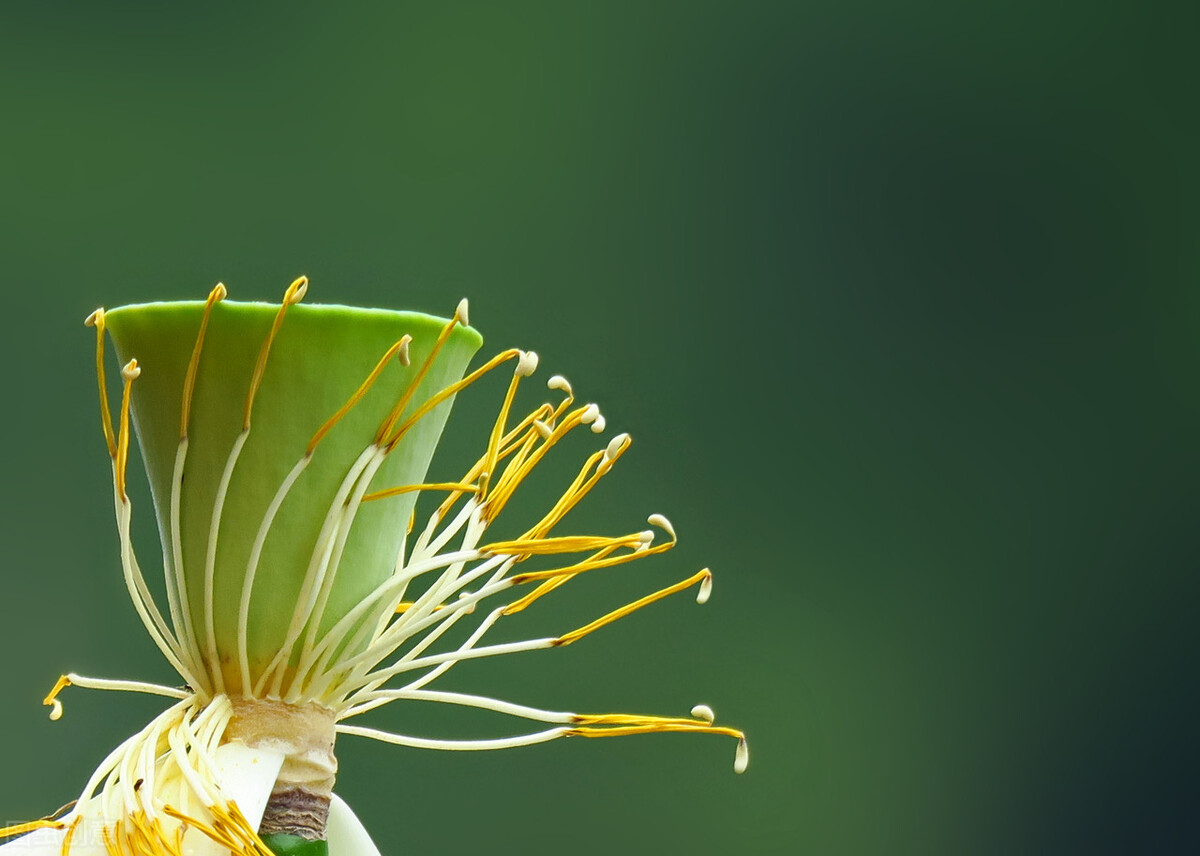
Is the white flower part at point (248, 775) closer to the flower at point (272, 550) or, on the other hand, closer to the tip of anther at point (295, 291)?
the flower at point (272, 550)

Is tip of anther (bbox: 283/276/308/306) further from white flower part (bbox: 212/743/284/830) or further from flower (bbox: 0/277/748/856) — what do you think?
white flower part (bbox: 212/743/284/830)

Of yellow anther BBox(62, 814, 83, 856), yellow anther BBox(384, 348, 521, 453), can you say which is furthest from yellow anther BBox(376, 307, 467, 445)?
yellow anther BBox(62, 814, 83, 856)

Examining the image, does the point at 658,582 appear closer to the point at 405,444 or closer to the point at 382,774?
the point at 382,774

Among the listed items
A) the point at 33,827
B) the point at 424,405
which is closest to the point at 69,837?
the point at 33,827

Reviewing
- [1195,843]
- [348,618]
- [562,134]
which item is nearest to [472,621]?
[562,134]

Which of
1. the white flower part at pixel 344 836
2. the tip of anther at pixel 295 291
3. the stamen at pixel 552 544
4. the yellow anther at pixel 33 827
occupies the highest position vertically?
the tip of anther at pixel 295 291

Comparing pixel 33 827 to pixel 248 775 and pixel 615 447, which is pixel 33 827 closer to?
pixel 248 775

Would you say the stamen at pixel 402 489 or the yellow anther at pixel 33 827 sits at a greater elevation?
the stamen at pixel 402 489

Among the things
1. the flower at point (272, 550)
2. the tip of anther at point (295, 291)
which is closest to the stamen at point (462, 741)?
the flower at point (272, 550)
